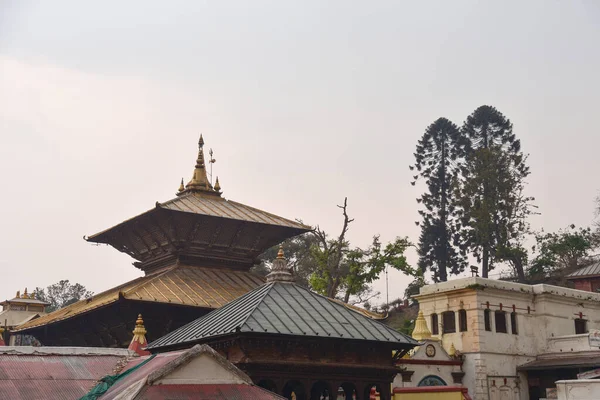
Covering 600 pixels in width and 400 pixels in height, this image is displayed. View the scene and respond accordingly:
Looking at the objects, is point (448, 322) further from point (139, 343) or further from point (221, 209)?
point (139, 343)

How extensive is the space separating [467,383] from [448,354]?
1.73 meters

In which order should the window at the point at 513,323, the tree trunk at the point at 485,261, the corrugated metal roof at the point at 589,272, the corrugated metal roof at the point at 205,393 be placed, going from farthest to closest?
the tree trunk at the point at 485,261
the corrugated metal roof at the point at 589,272
the window at the point at 513,323
the corrugated metal roof at the point at 205,393

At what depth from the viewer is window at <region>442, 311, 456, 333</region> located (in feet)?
134

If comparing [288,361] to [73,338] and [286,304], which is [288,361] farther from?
[73,338]

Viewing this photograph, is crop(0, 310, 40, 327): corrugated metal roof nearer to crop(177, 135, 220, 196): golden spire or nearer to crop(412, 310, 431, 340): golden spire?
A: crop(177, 135, 220, 196): golden spire

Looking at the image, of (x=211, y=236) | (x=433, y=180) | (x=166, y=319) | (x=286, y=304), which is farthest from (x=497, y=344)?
(x=433, y=180)

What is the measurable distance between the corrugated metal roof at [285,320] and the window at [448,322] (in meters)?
21.8

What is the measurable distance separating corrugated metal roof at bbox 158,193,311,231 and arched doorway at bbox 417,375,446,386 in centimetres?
855

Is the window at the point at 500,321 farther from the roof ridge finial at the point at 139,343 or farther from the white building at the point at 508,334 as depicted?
the roof ridge finial at the point at 139,343

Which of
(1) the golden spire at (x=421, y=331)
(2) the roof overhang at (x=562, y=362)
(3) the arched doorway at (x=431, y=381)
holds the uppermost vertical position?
(1) the golden spire at (x=421, y=331)

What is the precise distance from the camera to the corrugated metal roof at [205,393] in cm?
1366

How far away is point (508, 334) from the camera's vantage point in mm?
41000

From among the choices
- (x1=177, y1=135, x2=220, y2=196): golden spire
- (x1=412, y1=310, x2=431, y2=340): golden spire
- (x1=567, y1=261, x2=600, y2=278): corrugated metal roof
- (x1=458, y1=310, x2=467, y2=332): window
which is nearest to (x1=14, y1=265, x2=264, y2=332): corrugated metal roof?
(x1=177, y1=135, x2=220, y2=196): golden spire

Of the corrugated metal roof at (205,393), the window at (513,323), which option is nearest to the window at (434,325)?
the window at (513,323)
